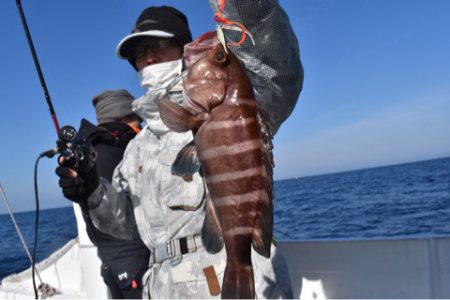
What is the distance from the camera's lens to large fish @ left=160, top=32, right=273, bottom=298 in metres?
1.50

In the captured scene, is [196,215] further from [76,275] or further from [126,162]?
[76,275]

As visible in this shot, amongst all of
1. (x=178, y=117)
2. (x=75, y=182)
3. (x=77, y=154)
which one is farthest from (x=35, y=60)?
(x=178, y=117)

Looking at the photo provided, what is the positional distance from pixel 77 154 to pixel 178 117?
3.73 ft

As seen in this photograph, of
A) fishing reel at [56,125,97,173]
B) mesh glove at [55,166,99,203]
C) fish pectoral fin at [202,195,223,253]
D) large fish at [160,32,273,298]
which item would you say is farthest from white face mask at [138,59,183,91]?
fish pectoral fin at [202,195,223,253]

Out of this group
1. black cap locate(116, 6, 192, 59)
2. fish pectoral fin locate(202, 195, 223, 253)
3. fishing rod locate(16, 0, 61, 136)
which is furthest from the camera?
fishing rod locate(16, 0, 61, 136)

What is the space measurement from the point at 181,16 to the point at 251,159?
2.02 meters

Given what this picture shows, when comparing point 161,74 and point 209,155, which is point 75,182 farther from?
point 209,155

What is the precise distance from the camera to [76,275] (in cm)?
563

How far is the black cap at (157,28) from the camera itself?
9.06 ft

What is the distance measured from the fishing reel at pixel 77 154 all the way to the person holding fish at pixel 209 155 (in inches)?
2.9

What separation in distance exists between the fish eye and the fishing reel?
127cm

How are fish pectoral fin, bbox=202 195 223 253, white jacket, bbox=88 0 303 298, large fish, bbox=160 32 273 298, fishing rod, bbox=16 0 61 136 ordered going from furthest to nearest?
1. fishing rod, bbox=16 0 61 136
2. white jacket, bbox=88 0 303 298
3. fish pectoral fin, bbox=202 195 223 253
4. large fish, bbox=160 32 273 298

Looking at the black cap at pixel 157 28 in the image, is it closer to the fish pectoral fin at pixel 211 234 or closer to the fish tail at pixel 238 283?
the fish pectoral fin at pixel 211 234

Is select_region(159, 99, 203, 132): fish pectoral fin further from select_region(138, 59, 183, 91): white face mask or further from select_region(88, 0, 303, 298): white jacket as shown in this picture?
select_region(138, 59, 183, 91): white face mask
